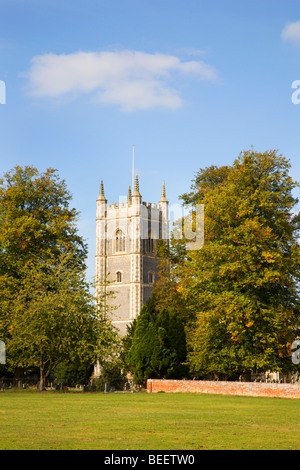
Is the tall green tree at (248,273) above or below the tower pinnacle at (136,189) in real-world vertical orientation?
below

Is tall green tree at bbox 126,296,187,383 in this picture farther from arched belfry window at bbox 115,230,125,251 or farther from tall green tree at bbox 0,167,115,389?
arched belfry window at bbox 115,230,125,251

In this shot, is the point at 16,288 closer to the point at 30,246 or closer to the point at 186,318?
the point at 30,246

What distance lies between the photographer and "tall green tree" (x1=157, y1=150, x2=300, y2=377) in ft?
115

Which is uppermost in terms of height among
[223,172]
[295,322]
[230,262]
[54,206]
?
[223,172]

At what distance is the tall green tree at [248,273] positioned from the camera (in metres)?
35.0

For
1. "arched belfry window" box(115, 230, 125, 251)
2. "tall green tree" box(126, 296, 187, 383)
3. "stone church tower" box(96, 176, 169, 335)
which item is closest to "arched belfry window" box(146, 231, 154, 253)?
"stone church tower" box(96, 176, 169, 335)

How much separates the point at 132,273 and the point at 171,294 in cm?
6100

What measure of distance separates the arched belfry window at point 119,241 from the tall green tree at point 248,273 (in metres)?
72.6

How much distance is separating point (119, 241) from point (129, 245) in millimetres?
2588

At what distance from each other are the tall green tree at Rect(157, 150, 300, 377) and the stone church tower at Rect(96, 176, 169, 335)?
220ft

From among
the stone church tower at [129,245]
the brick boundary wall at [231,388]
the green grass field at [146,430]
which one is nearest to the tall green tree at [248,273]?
the brick boundary wall at [231,388]

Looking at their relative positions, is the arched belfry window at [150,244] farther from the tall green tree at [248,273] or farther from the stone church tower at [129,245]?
the tall green tree at [248,273]
